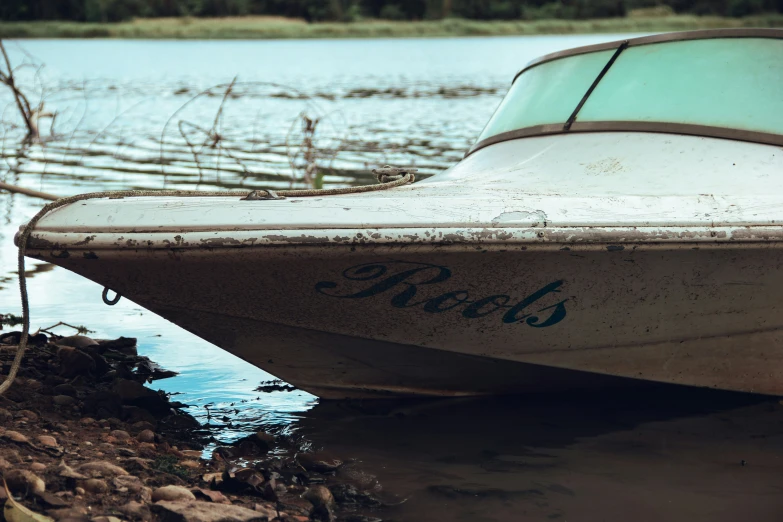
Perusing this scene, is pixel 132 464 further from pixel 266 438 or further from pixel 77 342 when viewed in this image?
pixel 77 342

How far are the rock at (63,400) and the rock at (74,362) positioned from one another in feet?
1.18

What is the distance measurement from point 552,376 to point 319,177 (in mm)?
5136

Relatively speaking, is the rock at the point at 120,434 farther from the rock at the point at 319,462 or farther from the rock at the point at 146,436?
the rock at the point at 319,462

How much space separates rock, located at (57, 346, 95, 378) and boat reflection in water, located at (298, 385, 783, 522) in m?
0.93

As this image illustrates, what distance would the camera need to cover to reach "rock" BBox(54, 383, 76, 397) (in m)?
3.58

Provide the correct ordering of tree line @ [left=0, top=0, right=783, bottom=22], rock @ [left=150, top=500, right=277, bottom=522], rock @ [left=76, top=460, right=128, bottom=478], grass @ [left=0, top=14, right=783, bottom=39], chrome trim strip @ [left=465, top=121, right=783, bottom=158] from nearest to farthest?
1. rock @ [left=150, top=500, right=277, bottom=522]
2. rock @ [left=76, top=460, right=128, bottom=478]
3. chrome trim strip @ [left=465, top=121, right=783, bottom=158]
4. grass @ [left=0, top=14, right=783, bottom=39]
5. tree line @ [left=0, top=0, right=783, bottom=22]

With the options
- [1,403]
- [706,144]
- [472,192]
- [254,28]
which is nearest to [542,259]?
[472,192]

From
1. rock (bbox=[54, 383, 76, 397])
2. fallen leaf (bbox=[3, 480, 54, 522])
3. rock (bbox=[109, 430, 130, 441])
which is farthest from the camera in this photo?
rock (bbox=[54, 383, 76, 397])

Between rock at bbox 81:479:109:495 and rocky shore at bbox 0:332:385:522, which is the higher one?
rock at bbox 81:479:109:495

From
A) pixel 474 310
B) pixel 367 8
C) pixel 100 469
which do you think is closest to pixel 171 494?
pixel 100 469

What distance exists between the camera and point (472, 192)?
3.52 m

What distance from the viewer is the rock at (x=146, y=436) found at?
3.27m

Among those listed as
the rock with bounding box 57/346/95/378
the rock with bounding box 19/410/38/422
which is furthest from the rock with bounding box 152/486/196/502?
the rock with bounding box 57/346/95/378

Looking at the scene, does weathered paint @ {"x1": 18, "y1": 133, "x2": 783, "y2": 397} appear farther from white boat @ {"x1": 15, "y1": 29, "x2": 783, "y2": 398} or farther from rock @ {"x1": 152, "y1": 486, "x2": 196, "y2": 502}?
rock @ {"x1": 152, "y1": 486, "x2": 196, "y2": 502}
